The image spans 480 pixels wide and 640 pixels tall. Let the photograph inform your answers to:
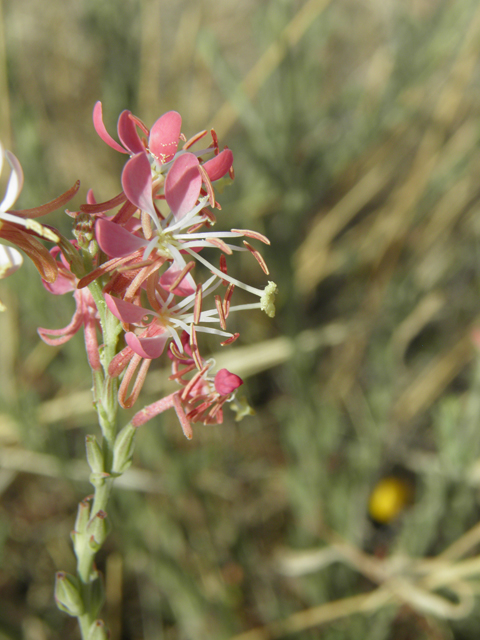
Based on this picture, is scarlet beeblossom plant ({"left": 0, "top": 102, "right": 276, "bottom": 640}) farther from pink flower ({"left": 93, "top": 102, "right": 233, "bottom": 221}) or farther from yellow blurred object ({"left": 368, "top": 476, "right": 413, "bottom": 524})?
Answer: yellow blurred object ({"left": 368, "top": 476, "right": 413, "bottom": 524})

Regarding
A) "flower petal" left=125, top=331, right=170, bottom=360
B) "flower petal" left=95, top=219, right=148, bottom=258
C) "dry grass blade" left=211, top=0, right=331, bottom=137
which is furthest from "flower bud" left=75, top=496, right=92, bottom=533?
"dry grass blade" left=211, top=0, right=331, bottom=137

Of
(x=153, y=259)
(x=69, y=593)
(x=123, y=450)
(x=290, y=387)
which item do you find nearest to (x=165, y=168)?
(x=153, y=259)

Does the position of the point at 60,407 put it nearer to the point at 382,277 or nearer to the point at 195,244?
the point at 195,244

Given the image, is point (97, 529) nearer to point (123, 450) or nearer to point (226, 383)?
point (123, 450)

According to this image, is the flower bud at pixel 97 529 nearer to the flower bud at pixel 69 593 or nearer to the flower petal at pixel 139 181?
the flower bud at pixel 69 593

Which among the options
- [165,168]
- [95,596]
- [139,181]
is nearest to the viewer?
[139,181]

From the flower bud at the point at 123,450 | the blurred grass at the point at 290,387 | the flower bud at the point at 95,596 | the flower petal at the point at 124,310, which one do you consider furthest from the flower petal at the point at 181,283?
the blurred grass at the point at 290,387
